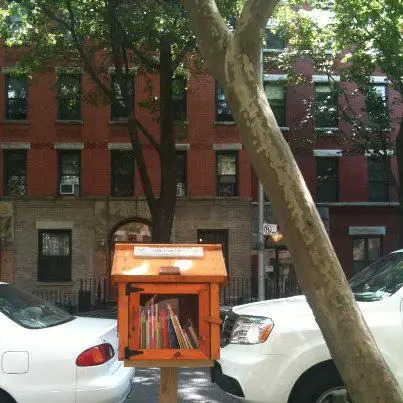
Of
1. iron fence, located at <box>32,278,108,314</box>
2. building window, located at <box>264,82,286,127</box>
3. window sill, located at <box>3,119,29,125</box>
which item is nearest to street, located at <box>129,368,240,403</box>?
iron fence, located at <box>32,278,108,314</box>

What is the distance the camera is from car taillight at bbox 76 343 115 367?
5.30m

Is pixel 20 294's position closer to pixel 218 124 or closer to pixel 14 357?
pixel 14 357

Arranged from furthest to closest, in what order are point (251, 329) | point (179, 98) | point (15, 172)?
point (15, 172) → point (179, 98) → point (251, 329)

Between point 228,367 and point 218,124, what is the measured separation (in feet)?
61.2

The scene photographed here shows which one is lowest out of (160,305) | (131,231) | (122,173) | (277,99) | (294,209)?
(131,231)

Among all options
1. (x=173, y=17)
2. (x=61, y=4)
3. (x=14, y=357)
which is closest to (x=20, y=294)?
(x=14, y=357)

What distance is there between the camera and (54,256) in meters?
23.1

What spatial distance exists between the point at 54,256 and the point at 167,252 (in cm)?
1922

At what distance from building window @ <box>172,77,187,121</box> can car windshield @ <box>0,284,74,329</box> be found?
502 inches

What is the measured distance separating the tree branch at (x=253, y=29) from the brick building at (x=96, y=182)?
18265 mm

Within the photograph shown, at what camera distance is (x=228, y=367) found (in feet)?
17.9

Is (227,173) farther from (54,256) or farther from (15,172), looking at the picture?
(15,172)

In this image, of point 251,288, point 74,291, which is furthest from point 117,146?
point 251,288

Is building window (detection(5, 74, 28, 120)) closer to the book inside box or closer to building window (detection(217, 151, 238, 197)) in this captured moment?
building window (detection(217, 151, 238, 197))
